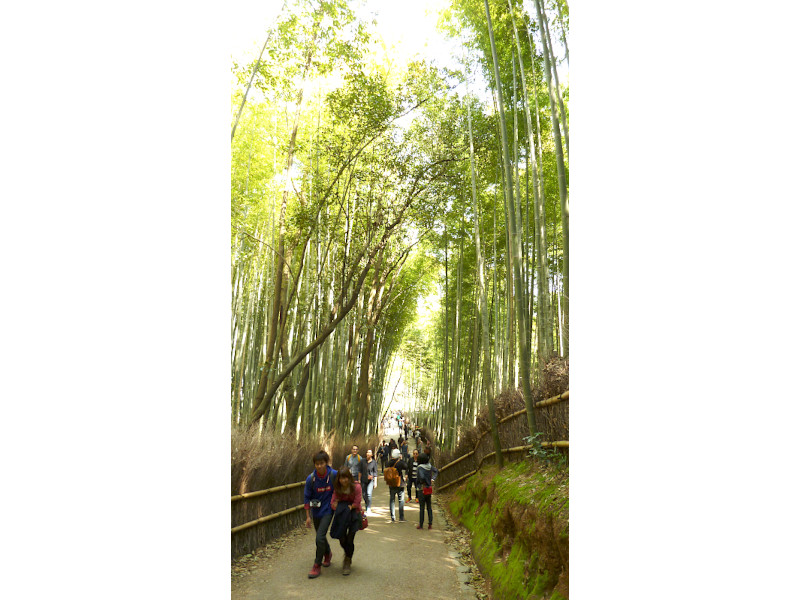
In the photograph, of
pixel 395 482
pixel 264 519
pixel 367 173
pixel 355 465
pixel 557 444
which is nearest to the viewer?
pixel 557 444

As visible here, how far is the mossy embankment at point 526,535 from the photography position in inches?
95.0

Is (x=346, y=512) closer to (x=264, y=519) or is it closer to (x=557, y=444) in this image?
(x=264, y=519)

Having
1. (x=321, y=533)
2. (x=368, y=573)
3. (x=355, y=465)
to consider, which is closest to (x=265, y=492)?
(x=321, y=533)

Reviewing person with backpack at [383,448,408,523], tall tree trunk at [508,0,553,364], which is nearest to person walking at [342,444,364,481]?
person with backpack at [383,448,408,523]

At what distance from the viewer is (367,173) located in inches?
255

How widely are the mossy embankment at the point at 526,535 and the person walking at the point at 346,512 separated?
101cm

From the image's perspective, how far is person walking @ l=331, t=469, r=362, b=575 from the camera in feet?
12.2

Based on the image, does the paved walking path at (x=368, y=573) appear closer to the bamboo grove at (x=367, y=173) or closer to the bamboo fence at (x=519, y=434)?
the bamboo fence at (x=519, y=434)

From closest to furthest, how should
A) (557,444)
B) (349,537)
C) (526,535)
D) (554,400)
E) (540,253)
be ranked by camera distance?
1. (526,535)
2. (557,444)
3. (554,400)
4. (349,537)
5. (540,253)

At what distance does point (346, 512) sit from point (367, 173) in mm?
4152

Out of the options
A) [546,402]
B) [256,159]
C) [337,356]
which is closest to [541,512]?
[546,402]

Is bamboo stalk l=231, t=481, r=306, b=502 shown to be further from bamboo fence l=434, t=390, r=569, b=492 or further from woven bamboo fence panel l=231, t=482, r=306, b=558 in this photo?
bamboo fence l=434, t=390, r=569, b=492
